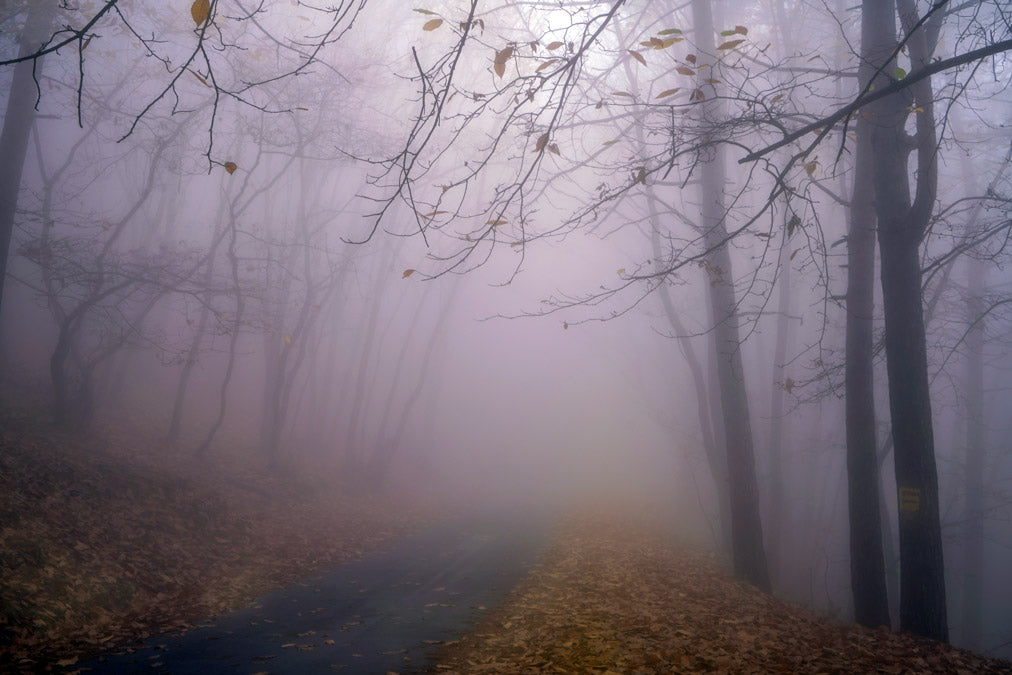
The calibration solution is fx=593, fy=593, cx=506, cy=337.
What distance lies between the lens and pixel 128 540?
8281 millimetres

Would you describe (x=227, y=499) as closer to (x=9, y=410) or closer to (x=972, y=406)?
(x=9, y=410)

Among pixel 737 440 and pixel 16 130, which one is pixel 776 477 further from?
pixel 16 130

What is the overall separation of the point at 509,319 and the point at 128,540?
9.61m

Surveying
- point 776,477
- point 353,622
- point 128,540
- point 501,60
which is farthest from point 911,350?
point 128,540

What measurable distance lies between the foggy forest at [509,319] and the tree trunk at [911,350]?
A: 0.11ft

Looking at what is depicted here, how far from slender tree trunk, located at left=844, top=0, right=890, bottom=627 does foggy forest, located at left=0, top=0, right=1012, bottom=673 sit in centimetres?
4

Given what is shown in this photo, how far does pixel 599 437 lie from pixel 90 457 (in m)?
43.9

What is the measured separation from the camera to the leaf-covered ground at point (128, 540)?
5.90 meters

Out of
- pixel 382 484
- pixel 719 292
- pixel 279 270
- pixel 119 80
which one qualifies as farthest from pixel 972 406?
pixel 119 80

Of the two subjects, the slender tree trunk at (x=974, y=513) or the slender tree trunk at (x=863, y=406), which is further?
the slender tree trunk at (x=974, y=513)

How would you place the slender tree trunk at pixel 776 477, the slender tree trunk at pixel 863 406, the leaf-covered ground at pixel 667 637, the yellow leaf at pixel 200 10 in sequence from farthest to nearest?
the slender tree trunk at pixel 776 477
the slender tree trunk at pixel 863 406
the leaf-covered ground at pixel 667 637
the yellow leaf at pixel 200 10

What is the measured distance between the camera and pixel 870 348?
762 centimetres

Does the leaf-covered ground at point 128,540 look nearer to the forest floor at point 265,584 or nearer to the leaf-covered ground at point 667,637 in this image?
the forest floor at point 265,584

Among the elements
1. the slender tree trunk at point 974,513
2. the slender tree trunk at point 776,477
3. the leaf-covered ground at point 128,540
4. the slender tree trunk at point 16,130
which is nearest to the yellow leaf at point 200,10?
the leaf-covered ground at point 128,540
